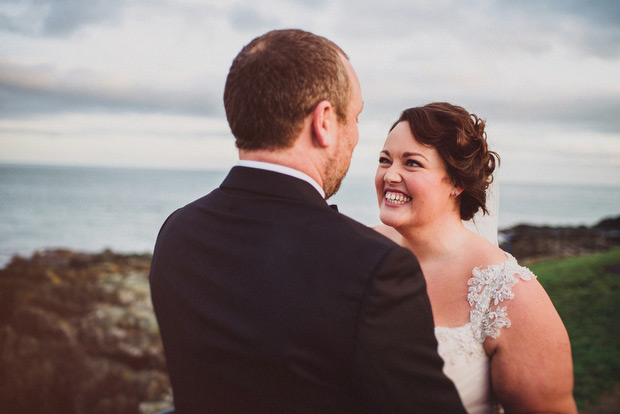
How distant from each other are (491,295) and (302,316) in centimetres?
190

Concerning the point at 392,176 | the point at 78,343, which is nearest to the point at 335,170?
the point at 392,176

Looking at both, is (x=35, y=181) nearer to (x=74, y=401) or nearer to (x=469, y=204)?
(x=74, y=401)

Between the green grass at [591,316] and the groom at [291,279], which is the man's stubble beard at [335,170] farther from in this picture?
the green grass at [591,316]

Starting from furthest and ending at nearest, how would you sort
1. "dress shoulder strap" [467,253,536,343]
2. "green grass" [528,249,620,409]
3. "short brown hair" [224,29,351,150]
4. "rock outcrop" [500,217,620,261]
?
"rock outcrop" [500,217,620,261] < "green grass" [528,249,620,409] < "dress shoulder strap" [467,253,536,343] < "short brown hair" [224,29,351,150]

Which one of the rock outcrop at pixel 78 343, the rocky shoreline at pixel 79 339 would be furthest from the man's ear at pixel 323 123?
the rock outcrop at pixel 78 343

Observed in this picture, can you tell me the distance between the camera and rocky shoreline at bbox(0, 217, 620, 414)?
8094 mm

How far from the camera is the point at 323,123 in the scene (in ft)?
5.33

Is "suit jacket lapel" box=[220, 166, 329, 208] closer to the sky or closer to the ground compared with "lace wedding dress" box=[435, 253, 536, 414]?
closer to the sky

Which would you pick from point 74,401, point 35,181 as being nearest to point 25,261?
point 74,401

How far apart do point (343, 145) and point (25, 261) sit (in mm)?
18107

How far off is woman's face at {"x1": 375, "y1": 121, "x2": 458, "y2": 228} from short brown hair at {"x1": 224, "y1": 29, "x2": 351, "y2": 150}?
5.24ft

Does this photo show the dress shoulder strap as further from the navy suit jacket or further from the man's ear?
the man's ear

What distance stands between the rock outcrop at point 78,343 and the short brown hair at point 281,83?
24.7ft

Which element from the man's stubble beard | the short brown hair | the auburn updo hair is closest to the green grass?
the auburn updo hair
